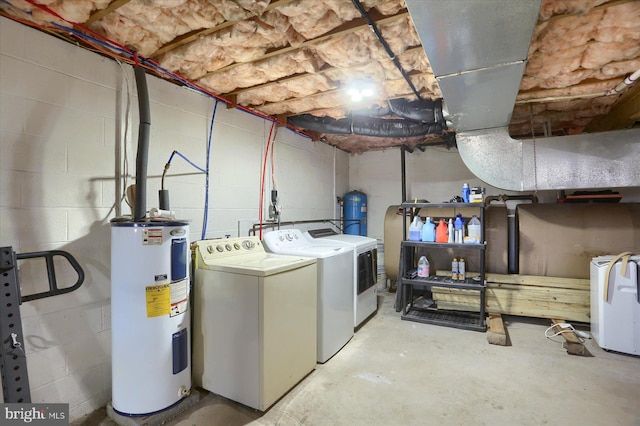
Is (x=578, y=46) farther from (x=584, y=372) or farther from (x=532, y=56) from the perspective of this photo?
(x=584, y=372)

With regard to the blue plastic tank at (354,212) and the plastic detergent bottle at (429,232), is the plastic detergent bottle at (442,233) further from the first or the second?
the blue plastic tank at (354,212)

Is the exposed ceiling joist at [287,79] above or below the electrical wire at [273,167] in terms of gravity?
above

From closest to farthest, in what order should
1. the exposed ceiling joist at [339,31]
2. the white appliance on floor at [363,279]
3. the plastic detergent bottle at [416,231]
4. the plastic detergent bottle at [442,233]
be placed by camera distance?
the exposed ceiling joist at [339,31]
the white appliance on floor at [363,279]
the plastic detergent bottle at [442,233]
the plastic detergent bottle at [416,231]

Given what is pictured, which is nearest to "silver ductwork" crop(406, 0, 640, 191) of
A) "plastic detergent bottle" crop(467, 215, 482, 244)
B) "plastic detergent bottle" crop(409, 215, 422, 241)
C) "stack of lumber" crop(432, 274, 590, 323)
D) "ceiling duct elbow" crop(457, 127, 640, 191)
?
"ceiling duct elbow" crop(457, 127, 640, 191)

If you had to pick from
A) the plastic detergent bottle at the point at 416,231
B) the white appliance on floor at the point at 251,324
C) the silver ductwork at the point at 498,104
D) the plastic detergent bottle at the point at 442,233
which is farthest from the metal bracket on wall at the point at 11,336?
the plastic detergent bottle at the point at 442,233

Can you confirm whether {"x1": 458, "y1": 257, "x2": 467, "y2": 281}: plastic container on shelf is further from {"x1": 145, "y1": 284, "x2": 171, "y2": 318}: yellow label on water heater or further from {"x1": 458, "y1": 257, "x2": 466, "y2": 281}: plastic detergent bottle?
{"x1": 145, "y1": 284, "x2": 171, "y2": 318}: yellow label on water heater

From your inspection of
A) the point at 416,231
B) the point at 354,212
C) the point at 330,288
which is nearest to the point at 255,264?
the point at 330,288

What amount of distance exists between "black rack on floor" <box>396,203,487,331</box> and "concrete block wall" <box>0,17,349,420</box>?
2297 millimetres

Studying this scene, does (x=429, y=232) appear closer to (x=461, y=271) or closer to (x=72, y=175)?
(x=461, y=271)

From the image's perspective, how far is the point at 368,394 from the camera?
6.72 ft

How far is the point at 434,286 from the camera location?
134 inches

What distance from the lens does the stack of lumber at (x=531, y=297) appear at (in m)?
3.14

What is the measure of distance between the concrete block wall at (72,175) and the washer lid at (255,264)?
0.51 m

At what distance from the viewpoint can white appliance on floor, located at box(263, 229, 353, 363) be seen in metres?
2.45
